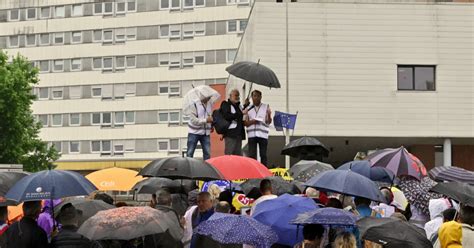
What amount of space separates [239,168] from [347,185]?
2407mm

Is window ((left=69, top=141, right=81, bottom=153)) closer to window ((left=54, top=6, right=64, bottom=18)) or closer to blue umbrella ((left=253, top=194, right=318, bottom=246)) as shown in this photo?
window ((left=54, top=6, right=64, bottom=18))

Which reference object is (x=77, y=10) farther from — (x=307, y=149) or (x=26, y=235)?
(x=26, y=235)

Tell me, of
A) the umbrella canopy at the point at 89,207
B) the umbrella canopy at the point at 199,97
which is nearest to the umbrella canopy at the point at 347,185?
the umbrella canopy at the point at 89,207

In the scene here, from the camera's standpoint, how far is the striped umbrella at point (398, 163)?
1480 cm

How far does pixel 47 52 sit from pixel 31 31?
93.2 inches

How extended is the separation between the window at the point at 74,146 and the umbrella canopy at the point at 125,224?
68601mm

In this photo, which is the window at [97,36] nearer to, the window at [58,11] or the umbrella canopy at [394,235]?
the window at [58,11]

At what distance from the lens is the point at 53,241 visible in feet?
28.9

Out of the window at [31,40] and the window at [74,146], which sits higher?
the window at [31,40]

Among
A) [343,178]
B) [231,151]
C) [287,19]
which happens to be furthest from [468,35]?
[343,178]

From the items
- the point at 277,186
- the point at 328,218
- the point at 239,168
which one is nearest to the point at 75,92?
the point at 277,186

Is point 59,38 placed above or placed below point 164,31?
below

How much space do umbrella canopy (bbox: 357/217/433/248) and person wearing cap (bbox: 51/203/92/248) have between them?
2.77m

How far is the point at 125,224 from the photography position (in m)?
8.70
